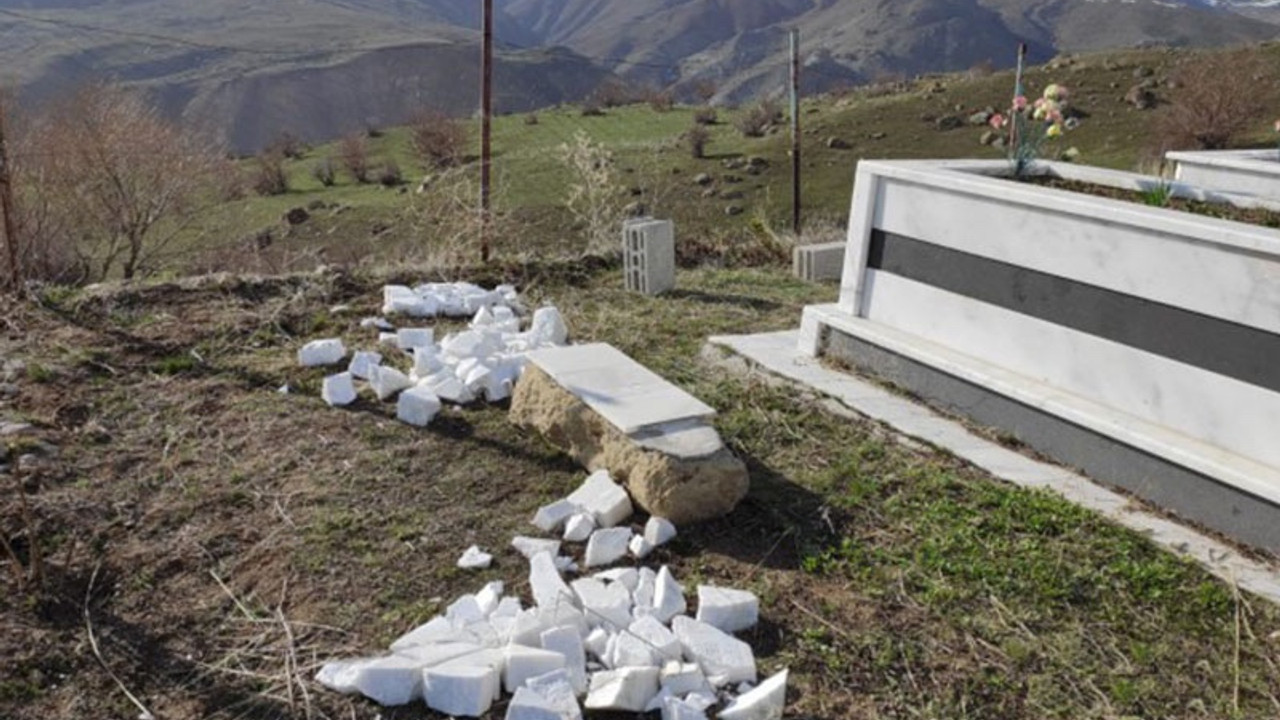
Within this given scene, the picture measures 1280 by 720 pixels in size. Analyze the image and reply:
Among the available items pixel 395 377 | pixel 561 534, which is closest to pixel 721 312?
pixel 395 377

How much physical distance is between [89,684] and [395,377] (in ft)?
7.27

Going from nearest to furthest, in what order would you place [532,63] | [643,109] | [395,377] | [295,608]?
[295,608] → [395,377] → [643,109] → [532,63]

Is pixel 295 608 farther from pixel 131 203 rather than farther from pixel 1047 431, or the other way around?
pixel 131 203

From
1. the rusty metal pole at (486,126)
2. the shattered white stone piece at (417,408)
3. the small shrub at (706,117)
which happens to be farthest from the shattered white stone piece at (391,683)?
the small shrub at (706,117)

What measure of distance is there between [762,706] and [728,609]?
17.2 inches

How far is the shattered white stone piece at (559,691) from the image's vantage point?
2.60 m

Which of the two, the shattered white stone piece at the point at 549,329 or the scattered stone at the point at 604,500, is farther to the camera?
the shattered white stone piece at the point at 549,329

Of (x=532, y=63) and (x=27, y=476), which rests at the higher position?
(x=532, y=63)

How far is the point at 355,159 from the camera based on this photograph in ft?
116

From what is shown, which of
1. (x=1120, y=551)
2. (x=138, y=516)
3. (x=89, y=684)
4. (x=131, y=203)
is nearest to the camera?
(x=89, y=684)

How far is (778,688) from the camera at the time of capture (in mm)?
2645

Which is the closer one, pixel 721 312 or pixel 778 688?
pixel 778 688

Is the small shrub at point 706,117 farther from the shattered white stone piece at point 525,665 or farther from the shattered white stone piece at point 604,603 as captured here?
the shattered white stone piece at point 525,665

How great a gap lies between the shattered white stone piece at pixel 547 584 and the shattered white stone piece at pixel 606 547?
17 cm
